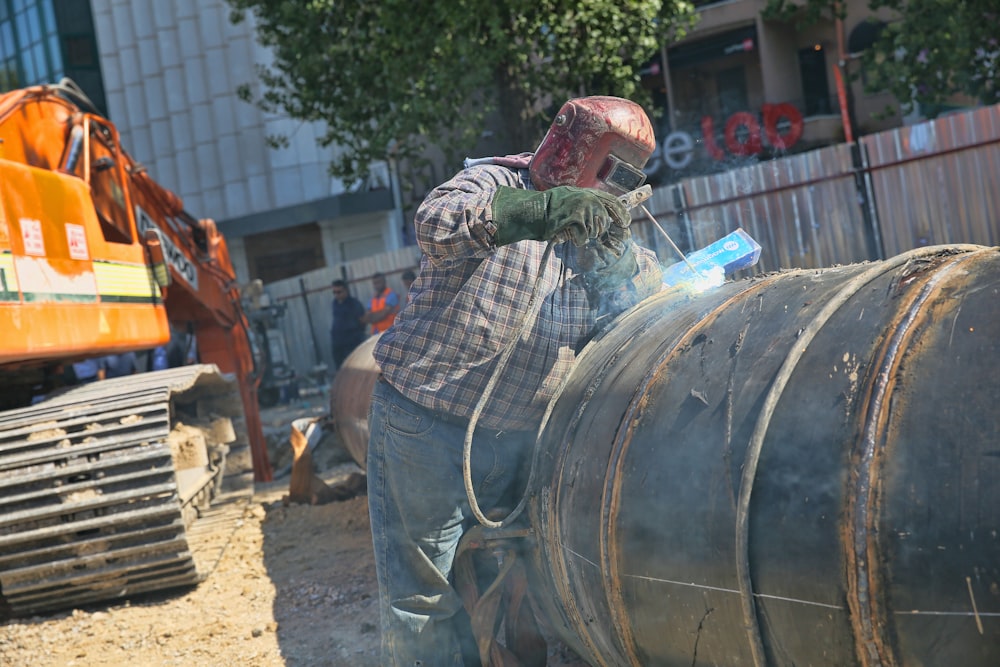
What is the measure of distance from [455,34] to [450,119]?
42.7 inches

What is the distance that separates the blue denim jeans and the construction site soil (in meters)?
1.05

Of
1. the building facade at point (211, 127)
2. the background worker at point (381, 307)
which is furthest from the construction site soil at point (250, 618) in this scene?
the building facade at point (211, 127)

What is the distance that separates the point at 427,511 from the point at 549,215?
0.95m

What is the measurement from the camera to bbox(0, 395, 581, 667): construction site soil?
4359 millimetres

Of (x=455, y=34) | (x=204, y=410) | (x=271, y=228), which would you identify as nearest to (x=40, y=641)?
(x=204, y=410)

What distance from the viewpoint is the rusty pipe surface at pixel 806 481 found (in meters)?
A: 1.49

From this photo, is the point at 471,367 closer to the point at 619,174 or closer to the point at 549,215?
the point at 549,215

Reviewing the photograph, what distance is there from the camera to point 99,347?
5.61 metres

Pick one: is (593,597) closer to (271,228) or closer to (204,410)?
(204,410)

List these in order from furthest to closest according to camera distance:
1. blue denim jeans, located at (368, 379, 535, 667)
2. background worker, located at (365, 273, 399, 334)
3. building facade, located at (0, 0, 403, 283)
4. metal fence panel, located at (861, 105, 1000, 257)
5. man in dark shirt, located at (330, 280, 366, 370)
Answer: building facade, located at (0, 0, 403, 283)
man in dark shirt, located at (330, 280, 366, 370)
background worker, located at (365, 273, 399, 334)
metal fence panel, located at (861, 105, 1000, 257)
blue denim jeans, located at (368, 379, 535, 667)

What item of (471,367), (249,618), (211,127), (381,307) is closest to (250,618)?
(249,618)

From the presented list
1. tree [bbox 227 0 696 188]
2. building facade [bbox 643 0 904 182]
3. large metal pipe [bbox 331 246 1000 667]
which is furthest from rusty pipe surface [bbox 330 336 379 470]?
building facade [bbox 643 0 904 182]

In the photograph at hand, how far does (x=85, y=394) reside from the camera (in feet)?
18.9

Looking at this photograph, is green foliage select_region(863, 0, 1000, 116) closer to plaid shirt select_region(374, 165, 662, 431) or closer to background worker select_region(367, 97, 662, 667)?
background worker select_region(367, 97, 662, 667)
